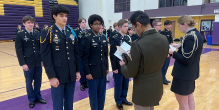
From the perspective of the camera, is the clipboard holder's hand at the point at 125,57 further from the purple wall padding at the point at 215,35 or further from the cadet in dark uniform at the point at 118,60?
the purple wall padding at the point at 215,35

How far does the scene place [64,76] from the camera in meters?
1.95

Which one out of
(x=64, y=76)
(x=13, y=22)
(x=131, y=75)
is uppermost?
(x=13, y=22)

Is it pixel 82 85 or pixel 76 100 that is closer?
pixel 76 100

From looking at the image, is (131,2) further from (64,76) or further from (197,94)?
(64,76)

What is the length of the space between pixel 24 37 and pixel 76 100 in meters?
1.56

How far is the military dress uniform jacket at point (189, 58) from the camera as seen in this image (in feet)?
6.29

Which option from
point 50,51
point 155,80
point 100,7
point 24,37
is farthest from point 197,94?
point 100,7

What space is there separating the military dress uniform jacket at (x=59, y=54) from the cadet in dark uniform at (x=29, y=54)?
1251 millimetres

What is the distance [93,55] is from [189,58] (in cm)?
128

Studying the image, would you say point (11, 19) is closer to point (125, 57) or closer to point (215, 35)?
point (125, 57)

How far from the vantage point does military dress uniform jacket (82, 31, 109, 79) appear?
2.27 m

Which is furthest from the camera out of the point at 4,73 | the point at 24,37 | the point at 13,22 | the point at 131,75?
the point at 13,22

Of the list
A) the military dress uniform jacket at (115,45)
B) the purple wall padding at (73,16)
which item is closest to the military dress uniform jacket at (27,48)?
the military dress uniform jacket at (115,45)

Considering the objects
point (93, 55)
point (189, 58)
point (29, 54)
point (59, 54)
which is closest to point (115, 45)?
point (93, 55)
